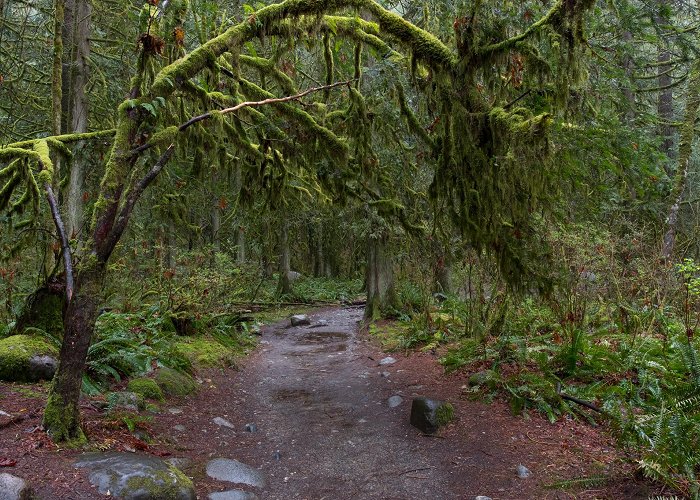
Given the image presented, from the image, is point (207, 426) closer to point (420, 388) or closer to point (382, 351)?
point (420, 388)

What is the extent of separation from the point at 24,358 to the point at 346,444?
3.78m

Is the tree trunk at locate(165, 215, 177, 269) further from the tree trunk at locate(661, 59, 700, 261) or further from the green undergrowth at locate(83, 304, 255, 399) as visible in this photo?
the tree trunk at locate(661, 59, 700, 261)

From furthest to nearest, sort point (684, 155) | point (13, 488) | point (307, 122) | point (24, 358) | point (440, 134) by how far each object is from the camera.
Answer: point (684, 155)
point (307, 122)
point (440, 134)
point (24, 358)
point (13, 488)

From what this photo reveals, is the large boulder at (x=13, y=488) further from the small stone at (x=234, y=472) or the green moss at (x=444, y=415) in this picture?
the green moss at (x=444, y=415)

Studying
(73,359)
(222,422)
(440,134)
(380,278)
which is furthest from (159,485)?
(380,278)

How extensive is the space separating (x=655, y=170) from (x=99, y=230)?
7.62 m

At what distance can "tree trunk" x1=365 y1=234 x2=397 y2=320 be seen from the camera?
12.8 meters

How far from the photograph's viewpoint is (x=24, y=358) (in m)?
5.38

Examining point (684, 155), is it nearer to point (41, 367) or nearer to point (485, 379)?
point (485, 379)

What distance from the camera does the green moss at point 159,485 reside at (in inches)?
133

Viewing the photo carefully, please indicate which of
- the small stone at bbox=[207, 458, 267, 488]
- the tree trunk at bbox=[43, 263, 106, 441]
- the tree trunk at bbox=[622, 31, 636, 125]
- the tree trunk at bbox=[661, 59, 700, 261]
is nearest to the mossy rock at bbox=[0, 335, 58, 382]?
the tree trunk at bbox=[43, 263, 106, 441]

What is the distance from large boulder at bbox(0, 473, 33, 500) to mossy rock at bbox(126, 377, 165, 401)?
2821 mm

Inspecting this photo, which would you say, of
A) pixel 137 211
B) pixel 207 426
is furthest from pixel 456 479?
pixel 137 211

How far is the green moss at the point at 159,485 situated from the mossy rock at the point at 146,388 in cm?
244
